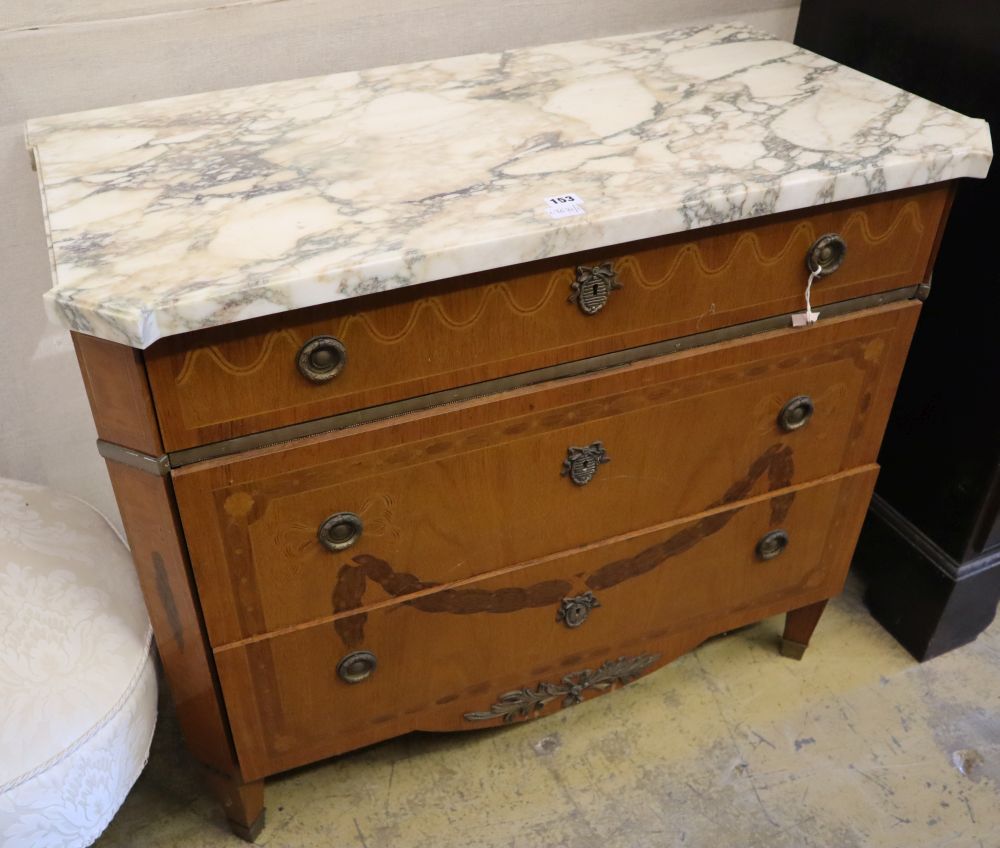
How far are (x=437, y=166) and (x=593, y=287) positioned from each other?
0.23m

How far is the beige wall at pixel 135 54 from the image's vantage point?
1282mm

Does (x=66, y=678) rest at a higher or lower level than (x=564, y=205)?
lower

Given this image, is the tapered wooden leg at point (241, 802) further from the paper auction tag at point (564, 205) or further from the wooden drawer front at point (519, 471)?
the paper auction tag at point (564, 205)

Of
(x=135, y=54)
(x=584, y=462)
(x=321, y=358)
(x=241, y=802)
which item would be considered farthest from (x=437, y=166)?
(x=241, y=802)

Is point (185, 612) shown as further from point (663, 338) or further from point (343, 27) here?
point (343, 27)

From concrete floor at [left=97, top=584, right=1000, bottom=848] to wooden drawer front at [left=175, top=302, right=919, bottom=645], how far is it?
0.43 metres

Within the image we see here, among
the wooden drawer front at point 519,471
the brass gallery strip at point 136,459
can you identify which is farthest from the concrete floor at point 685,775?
the brass gallery strip at point 136,459

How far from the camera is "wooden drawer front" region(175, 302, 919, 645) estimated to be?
106cm

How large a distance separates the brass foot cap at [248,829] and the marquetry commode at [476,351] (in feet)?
0.04

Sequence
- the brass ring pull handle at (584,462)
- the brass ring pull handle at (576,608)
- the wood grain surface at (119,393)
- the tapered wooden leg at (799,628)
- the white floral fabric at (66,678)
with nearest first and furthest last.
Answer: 1. the wood grain surface at (119,393)
2. the white floral fabric at (66,678)
3. the brass ring pull handle at (584,462)
4. the brass ring pull handle at (576,608)
5. the tapered wooden leg at (799,628)

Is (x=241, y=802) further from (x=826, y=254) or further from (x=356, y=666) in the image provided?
(x=826, y=254)

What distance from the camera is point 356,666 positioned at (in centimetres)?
124

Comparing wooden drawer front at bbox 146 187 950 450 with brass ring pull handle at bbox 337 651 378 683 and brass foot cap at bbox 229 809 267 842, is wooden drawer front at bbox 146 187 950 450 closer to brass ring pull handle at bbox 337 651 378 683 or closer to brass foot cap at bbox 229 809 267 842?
brass ring pull handle at bbox 337 651 378 683

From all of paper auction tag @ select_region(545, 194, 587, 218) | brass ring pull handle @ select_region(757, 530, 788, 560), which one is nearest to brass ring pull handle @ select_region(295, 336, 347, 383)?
paper auction tag @ select_region(545, 194, 587, 218)
